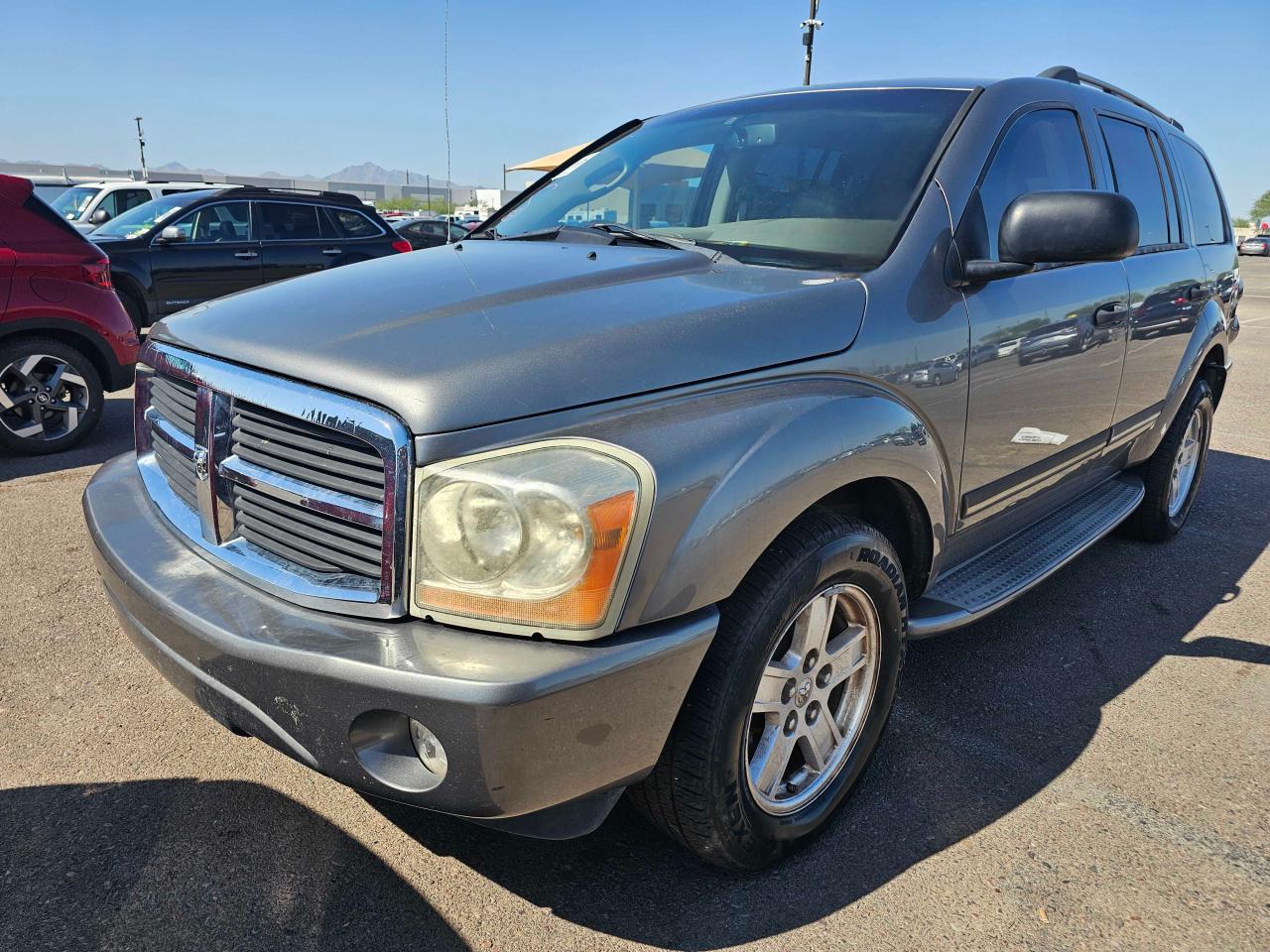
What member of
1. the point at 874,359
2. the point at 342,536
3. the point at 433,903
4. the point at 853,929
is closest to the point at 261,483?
the point at 342,536

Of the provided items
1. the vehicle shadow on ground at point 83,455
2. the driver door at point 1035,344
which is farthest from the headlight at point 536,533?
the vehicle shadow on ground at point 83,455

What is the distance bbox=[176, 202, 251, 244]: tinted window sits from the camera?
9484 mm

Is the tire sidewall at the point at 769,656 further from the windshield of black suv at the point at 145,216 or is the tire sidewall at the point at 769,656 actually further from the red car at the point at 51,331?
the windshield of black suv at the point at 145,216

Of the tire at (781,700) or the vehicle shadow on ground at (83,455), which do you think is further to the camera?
the vehicle shadow on ground at (83,455)

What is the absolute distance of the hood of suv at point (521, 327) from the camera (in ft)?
5.62

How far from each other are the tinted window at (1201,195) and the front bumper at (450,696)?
12.8ft

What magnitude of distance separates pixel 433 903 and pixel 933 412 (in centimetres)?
167

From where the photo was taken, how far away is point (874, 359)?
7.25 feet

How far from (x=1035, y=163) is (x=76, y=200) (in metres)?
14.8

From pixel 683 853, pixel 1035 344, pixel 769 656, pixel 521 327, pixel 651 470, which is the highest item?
pixel 521 327

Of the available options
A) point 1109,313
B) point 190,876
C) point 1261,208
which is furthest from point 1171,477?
point 1261,208

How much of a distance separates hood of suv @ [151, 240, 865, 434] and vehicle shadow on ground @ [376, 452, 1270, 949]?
3.78ft

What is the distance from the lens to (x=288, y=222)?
9.93 meters

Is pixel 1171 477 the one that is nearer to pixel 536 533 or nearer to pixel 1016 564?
pixel 1016 564
